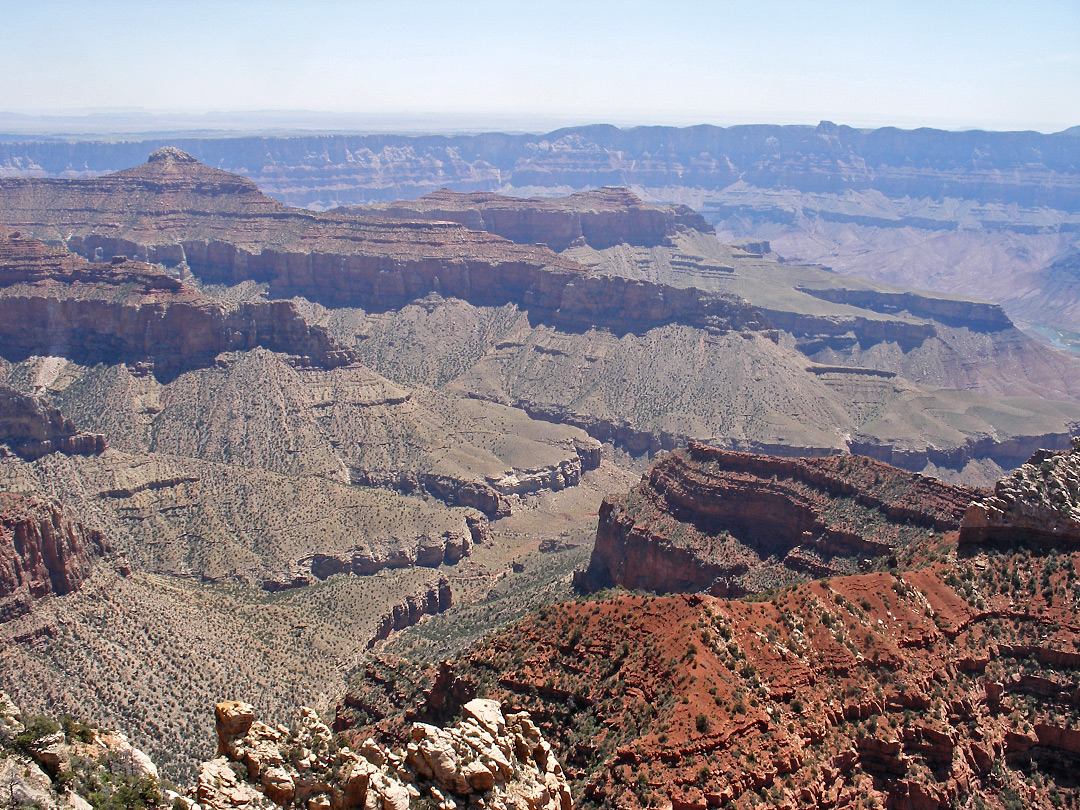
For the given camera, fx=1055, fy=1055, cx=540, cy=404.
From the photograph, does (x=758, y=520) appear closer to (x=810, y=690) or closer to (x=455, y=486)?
(x=810, y=690)

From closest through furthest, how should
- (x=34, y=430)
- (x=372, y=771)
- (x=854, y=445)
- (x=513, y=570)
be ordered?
(x=372, y=771) → (x=34, y=430) → (x=513, y=570) → (x=854, y=445)

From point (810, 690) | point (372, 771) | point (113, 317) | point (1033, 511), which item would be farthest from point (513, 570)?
point (372, 771)

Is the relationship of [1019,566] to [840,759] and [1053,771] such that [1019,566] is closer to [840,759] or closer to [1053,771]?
[1053,771]

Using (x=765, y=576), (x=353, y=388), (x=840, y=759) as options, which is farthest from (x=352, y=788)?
(x=353, y=388)

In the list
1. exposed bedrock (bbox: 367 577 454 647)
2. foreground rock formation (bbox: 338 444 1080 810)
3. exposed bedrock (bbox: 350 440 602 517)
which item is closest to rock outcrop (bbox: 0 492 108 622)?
exposed bedrock (bbox: 367 577 454 647)

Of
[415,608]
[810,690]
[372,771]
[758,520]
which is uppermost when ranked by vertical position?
[372,771]

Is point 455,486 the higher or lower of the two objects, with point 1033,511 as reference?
lower
